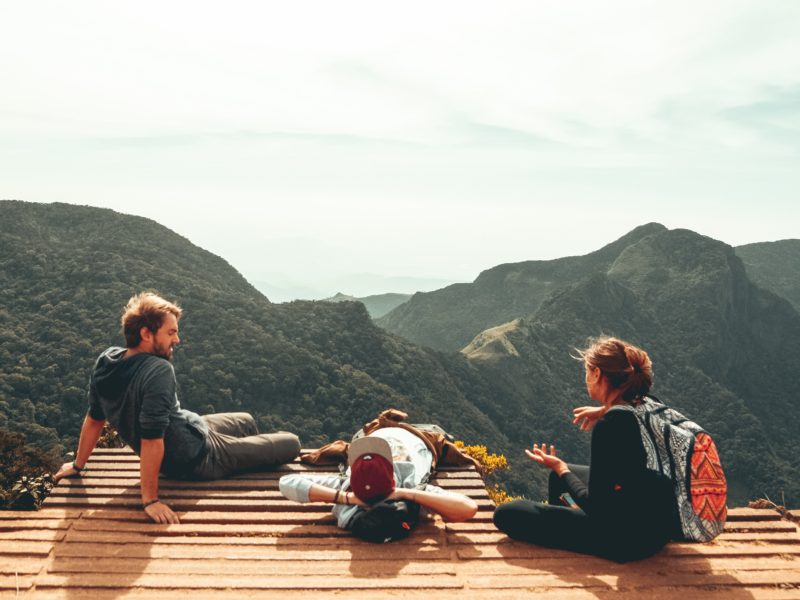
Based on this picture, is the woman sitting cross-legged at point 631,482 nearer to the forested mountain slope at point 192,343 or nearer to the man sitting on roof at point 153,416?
the man sitting on roof at point 153,416

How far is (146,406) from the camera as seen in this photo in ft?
13.3

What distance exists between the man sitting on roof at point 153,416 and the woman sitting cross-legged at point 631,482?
2.35 metres

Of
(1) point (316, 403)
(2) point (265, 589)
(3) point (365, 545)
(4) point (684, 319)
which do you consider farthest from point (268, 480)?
(4) point (684, 319)

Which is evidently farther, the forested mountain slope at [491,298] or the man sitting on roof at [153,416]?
the forested mountain slope at [491,298]

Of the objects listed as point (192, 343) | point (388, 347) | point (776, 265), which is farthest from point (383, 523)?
point (776, 265)

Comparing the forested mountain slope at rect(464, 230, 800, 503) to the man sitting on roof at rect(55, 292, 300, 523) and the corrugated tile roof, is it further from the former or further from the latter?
the corrugated tile roof

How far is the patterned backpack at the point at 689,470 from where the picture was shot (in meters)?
3.43

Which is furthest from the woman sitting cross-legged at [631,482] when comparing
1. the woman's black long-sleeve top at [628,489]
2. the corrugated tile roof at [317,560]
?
the corrugated tile roof at [317,560]

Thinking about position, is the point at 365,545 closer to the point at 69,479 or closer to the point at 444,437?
the point at 444,437

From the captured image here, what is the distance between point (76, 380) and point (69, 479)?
29.2 m

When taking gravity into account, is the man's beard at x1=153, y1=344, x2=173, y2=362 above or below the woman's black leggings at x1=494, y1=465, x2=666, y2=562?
above

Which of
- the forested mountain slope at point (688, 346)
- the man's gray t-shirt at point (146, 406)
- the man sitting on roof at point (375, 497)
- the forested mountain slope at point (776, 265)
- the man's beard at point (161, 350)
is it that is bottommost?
the forested mountain slope at point (688, 346)

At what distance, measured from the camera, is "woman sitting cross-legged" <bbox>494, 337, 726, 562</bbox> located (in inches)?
132

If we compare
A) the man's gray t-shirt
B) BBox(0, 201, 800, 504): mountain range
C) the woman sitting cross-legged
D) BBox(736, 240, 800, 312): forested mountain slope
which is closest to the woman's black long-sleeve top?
the woman sitting cross-legged
